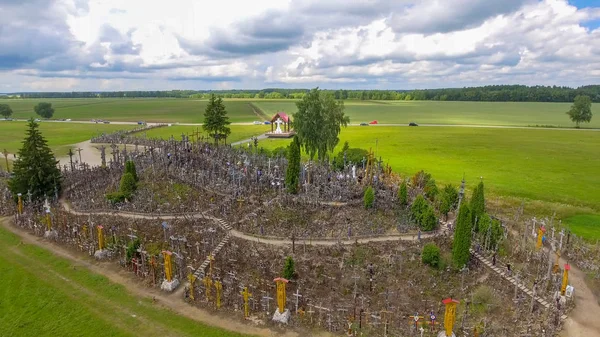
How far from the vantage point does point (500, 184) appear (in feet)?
168

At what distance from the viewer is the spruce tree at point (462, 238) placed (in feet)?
89.8

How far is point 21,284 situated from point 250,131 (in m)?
80.1

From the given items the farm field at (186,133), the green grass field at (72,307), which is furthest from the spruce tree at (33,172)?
the farm field at (186,133)

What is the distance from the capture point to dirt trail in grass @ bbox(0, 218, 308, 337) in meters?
22.6

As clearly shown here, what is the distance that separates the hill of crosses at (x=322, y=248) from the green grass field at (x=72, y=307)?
7.14ft

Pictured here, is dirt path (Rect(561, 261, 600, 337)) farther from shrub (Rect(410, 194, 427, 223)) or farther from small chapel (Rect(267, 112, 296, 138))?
small chapel (Rect(267, 112, 296, 138))

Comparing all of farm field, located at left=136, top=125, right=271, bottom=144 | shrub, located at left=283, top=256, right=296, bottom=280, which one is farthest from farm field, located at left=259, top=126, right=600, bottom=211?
shrub, located at left=283, top=256, right=296, bottom=280

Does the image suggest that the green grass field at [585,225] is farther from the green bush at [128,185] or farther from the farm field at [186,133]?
the farm field at [186,133]

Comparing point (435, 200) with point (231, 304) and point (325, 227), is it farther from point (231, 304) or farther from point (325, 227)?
point (231, 304)

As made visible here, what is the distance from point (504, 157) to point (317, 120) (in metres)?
42.1

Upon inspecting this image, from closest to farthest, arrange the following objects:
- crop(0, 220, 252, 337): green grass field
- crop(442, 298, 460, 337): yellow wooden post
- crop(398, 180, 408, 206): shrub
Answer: crop(442, 298, 460, 337): yellow wooden post
crop(0, 220, 252, 337): green grass field
crop(398, 180, 408, 206): shrub

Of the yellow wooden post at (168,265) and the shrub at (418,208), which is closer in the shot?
the yellow wooden post at (168,265)

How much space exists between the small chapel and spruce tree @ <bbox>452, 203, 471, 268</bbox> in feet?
214

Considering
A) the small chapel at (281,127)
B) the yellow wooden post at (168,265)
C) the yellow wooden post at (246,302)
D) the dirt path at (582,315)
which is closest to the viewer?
the dirt path at (582,315)
